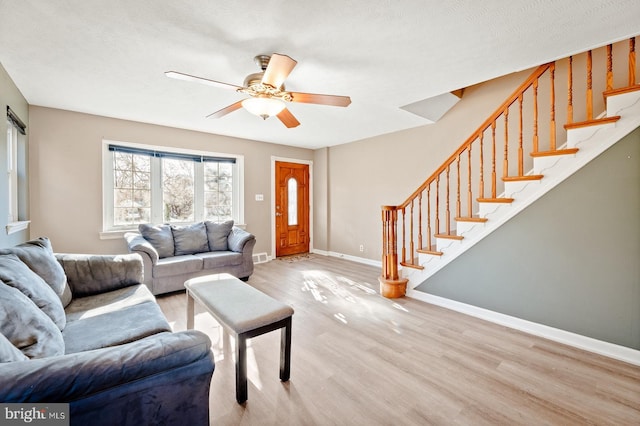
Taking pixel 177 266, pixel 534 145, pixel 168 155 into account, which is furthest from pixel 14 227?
pixel 534 145

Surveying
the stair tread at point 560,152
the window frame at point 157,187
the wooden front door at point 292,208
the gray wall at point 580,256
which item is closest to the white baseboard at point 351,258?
the wooden front door at point 292,208

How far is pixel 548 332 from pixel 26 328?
3642 mm

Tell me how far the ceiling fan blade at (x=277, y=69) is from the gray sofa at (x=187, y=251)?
8.55ft

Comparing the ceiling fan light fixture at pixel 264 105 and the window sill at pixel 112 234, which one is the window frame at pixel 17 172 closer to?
the window sill at pixel 112 234

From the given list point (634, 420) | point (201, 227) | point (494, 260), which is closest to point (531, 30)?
point (494, 260)

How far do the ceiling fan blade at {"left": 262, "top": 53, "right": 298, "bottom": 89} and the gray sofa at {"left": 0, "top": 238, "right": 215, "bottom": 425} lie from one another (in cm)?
165

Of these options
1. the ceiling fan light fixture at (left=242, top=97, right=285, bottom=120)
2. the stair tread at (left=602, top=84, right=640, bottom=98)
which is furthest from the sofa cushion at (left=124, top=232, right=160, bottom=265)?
the stair tread at (left=602, top=84, right=640, bottom=98)

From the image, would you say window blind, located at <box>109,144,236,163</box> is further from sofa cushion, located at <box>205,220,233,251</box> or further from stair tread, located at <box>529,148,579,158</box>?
stair tread, located at <box>529,148,579,158</box>

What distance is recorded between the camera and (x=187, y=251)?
4.09 m

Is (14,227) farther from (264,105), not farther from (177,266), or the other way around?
(264,105)

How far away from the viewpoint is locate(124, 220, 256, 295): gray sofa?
3.48m

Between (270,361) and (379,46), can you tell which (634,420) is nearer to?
(270,361)

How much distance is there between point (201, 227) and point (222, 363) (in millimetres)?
2627

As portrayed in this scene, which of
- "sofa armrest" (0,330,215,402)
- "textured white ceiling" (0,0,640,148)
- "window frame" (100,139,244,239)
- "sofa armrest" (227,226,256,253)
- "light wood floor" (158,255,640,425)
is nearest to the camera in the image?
"sofa armrest" (0,330,215,402)
